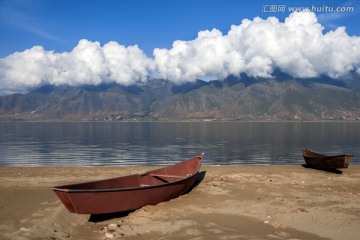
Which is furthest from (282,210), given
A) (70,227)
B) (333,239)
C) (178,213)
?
(70,227)

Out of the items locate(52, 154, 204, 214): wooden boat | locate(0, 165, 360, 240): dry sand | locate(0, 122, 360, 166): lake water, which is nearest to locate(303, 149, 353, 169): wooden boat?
locate(0, 165, 360, 240): dry sand

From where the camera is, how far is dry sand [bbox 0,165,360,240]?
12.2 meters

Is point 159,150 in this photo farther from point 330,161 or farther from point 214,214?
point 214,214

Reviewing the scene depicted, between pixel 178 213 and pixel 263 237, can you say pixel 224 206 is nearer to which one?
pixel 178 213

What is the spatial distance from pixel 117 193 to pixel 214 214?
13.6ft

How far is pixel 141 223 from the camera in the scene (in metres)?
13.2

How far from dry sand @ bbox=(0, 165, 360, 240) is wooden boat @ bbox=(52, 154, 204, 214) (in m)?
0.43

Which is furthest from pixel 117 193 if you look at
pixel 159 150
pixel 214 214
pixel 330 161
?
pixel 159 150

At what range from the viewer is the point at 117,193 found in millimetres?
13641

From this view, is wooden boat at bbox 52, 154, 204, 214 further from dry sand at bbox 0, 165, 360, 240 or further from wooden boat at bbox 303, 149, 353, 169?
wooden boat at bbox 303, 149, 353, 169

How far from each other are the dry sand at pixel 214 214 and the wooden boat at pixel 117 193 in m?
0.43

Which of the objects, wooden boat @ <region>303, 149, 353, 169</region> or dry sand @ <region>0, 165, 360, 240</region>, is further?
wooden boat @ <region>303, 149, 353, 169</region>

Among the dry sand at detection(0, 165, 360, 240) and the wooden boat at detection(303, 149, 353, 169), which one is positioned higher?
the wooden boat at detection(303, 149, 353, 169)

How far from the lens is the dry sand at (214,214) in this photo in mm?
12156
